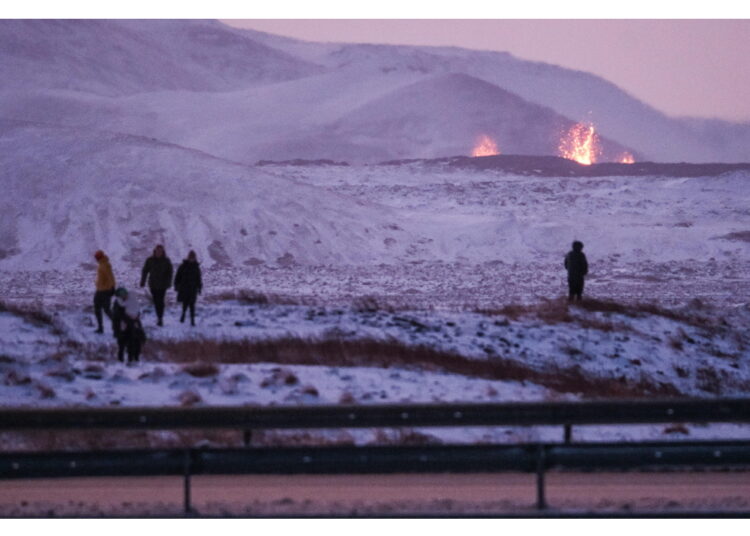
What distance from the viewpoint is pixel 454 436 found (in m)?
11.0

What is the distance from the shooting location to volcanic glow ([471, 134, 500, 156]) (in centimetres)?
2856

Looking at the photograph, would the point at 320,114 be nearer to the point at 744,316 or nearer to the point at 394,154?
the point at 394,154

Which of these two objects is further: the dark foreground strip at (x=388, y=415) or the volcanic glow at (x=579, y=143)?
the volcanic glow at (x=579, y=143)

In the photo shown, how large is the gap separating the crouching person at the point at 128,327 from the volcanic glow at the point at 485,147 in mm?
16166

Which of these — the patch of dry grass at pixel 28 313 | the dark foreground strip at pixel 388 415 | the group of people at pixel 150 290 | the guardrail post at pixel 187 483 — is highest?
the group of people at pixel 150 290

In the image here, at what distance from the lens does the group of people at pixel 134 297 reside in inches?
533

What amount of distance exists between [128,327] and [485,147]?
1697 centimetres

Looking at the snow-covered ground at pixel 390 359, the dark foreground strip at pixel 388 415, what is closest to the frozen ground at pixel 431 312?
the snow-covered ground at pixel 390 359

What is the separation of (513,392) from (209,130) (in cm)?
1506

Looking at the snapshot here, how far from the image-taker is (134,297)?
1350cm

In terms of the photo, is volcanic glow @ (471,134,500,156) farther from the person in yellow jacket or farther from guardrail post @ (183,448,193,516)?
guardrail post @ (183,448,193,516)

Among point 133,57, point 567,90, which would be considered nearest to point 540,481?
point 567,90

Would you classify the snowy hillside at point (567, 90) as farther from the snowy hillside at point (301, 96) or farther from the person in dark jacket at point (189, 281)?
the person in dark jacket at point (189, 281)
